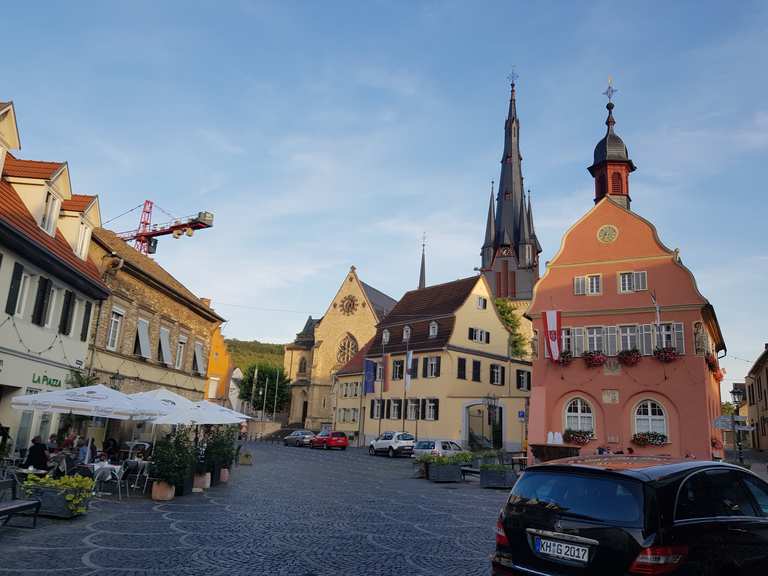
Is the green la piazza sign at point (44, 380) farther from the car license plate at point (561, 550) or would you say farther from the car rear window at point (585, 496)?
the car license plate at point (561, 550)

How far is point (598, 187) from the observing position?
126 feet

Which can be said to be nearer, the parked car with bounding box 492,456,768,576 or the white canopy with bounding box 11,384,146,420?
the parked car with bounding box 492,456,768,576

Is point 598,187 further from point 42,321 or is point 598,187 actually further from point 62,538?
point 62,538

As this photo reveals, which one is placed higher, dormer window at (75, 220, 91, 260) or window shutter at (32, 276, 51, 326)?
dormer window at (75, 220, 91, 260)

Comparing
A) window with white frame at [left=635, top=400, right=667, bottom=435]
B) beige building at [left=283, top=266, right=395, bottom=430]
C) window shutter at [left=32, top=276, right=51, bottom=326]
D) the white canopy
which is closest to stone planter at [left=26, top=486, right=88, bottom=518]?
the white canopy

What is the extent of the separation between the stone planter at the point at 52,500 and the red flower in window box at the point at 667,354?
26168 mm

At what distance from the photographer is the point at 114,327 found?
2516cm

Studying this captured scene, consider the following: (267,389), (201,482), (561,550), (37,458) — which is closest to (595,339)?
(201,482)

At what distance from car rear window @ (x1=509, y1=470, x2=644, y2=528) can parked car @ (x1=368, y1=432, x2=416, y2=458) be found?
36.3m

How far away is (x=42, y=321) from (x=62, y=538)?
11641 mm

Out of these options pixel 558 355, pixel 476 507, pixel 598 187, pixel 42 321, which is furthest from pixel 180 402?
pixel 598 187

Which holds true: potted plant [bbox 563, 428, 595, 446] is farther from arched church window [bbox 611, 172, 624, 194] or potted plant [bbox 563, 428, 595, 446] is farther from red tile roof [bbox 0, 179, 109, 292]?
red tile roof [bbox 0, 179, 109, 292]

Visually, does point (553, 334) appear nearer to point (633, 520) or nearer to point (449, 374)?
point (449, 374)

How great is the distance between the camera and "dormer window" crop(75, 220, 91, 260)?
73.3 ft
